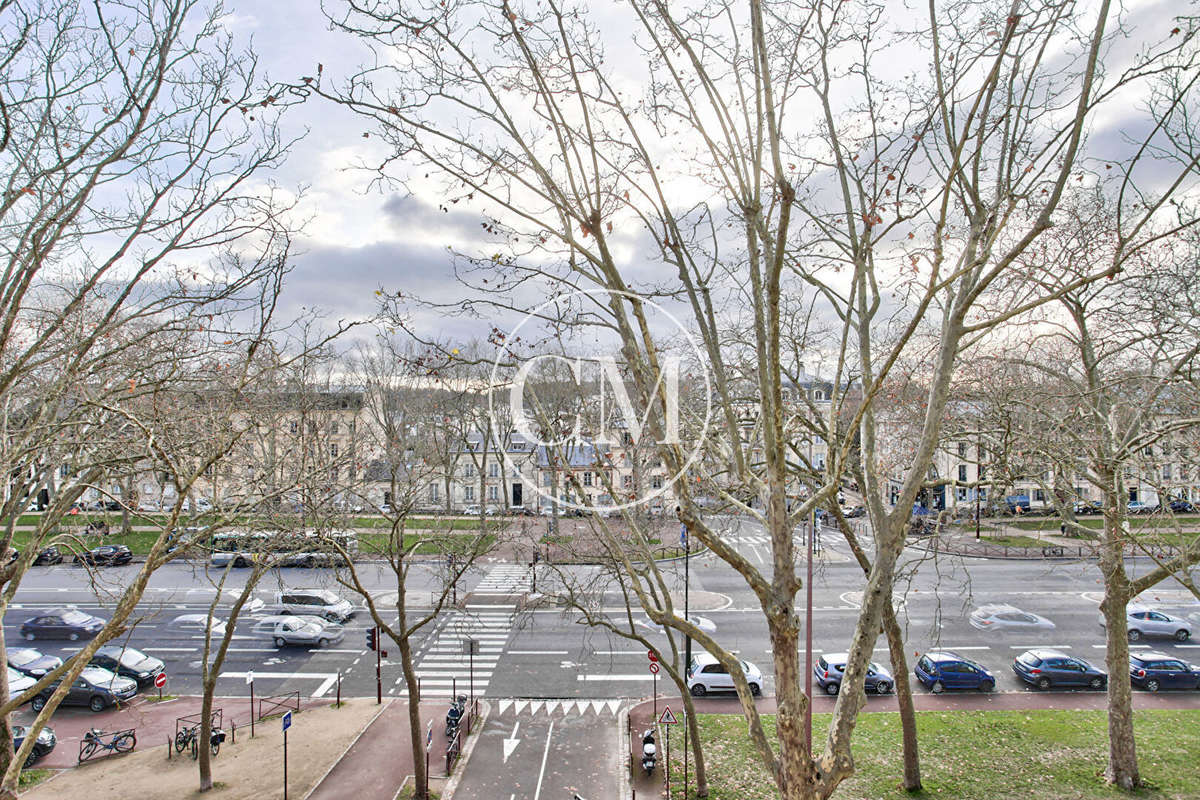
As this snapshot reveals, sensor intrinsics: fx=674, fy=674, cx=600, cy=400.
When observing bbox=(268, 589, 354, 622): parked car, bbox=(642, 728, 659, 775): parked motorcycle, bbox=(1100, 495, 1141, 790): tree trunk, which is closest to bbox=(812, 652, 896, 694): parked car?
bbox=(1100, 495, 1141, 790): tree trunk

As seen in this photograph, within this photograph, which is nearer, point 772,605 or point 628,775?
point 772,605

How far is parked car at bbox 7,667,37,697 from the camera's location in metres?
17.6

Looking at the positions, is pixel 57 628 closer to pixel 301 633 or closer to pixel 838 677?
pixel 301 633

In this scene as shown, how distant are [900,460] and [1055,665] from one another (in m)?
7.81

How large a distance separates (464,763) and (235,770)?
16.5ft

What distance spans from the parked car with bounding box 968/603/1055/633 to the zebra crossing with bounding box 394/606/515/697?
55.8 ft

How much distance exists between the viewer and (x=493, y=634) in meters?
23.8

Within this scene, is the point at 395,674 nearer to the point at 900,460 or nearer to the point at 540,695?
the point at 540,695

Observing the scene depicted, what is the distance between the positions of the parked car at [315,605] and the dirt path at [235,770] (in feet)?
23.9

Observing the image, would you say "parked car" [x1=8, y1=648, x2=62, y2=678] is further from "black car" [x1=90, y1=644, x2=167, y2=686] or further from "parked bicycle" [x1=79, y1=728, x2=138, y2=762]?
"parked bicycle" [x1=79, y1=728, x2=138, y2=762]

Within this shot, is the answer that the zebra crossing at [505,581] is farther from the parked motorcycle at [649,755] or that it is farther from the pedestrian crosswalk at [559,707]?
the parked motorcycle at [649,755]

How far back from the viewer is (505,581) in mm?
30797

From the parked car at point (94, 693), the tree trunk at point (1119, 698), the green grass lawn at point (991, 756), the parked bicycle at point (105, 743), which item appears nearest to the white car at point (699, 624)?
the green grass lawn at point (991, 756)

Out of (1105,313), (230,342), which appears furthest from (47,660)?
(1105,313)
